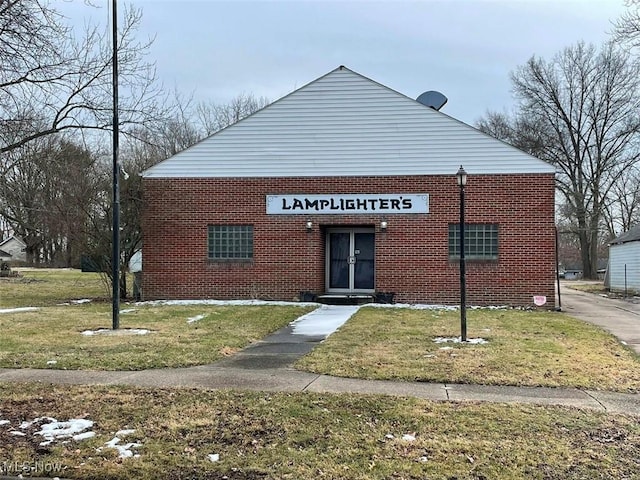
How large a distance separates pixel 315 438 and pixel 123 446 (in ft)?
5.27

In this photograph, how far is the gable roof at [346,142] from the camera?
1792 centimetres

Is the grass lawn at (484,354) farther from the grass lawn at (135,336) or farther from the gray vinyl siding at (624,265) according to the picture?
the gray vinyl siding at (624,265)

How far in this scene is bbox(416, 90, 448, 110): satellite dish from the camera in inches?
831

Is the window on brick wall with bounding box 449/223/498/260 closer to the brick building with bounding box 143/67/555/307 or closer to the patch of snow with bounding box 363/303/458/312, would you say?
the brick building with bounding box 143/67/555/307

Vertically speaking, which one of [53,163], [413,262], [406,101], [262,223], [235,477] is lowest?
[235,477]

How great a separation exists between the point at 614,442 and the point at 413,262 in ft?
42.5

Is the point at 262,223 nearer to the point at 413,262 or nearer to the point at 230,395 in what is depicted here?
the point at 413,262

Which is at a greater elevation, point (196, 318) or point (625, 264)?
point (625, 264)

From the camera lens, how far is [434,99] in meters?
21.2

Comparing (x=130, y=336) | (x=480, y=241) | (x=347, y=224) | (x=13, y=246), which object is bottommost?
(x=130, y=336)

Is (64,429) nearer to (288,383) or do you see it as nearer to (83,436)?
(83,436)

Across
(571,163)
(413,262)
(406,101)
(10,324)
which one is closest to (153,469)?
(10,324)

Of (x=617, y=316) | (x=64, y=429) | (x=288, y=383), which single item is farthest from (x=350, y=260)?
(x=64, y=429)

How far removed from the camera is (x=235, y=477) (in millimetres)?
4340
